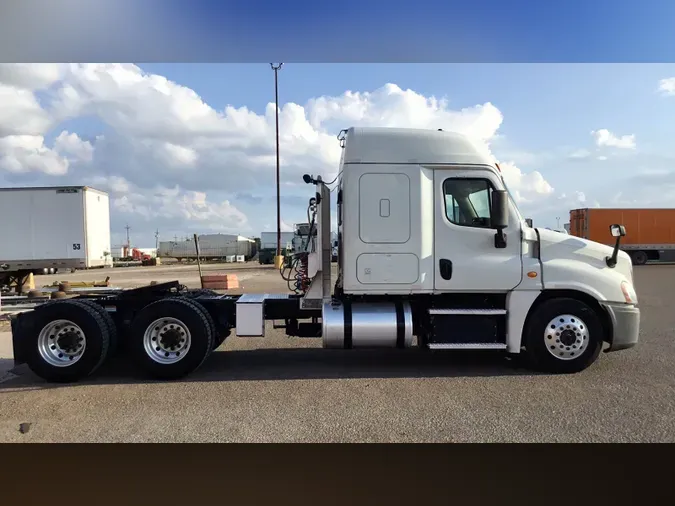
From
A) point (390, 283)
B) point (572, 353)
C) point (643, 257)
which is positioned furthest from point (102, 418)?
point (643, 257)

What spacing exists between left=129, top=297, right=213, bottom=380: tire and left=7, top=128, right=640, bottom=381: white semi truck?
0.01m

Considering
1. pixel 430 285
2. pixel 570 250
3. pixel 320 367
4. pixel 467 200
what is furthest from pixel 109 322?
pixel 570 250

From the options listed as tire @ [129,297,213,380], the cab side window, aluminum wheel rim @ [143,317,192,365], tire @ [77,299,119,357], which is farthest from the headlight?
tire @ [77,299,119,357]

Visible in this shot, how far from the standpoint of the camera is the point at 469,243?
708 centimetres

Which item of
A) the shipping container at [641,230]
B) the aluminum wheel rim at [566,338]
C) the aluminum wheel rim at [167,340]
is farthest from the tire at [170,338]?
the shipping container at [641,230]

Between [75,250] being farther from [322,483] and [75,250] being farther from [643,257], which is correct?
[643,257]

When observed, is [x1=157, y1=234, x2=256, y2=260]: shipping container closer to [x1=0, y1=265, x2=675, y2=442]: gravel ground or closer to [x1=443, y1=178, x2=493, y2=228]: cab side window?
[x1=0, y1=265, x2=675, y2=442]: gravel ground

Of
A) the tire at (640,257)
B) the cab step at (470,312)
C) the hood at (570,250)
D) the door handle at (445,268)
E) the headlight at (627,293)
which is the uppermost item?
the hood at (570,250)

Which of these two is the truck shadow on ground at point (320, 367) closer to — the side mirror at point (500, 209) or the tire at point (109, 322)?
the tire at point (109, 322)

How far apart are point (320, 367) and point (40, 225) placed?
14.7 m

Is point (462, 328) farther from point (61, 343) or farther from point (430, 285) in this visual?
point (61, 343)

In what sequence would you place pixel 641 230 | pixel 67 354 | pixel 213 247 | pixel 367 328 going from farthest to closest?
pixel 213 247
pixel 641 230
pixel 367 328
pixel 67 354

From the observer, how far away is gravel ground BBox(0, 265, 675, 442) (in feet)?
16.3

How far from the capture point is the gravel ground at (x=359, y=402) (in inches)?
195
